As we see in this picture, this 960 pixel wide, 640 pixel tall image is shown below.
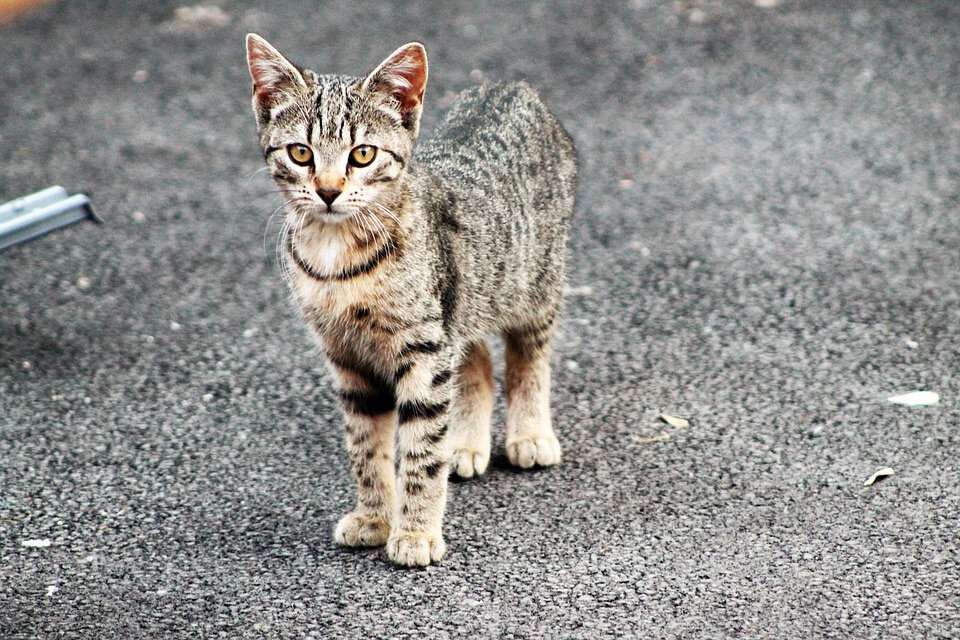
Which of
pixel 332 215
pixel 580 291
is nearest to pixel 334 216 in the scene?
pixel 332 215

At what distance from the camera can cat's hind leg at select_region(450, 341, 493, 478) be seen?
4957mm

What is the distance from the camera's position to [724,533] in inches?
176

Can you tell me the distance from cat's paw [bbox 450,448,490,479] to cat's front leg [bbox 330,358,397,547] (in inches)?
16.4

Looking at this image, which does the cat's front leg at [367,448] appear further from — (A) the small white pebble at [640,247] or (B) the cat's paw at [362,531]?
(A) the small white pebble at [640,247]

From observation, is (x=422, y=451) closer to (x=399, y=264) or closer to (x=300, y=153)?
(x=399, y=264)

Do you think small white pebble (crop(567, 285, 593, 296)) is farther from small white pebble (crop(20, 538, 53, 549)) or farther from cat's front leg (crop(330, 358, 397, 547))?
small white pebble (crop(20, 538, 53, 549))

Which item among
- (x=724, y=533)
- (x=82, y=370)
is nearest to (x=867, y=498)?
(x=724, y=533)

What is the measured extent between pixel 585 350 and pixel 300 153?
A: 2.17 metres

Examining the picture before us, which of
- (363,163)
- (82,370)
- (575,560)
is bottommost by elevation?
(82,370)

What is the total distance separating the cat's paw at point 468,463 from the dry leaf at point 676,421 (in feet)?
2.62

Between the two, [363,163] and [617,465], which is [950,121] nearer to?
[617,465]

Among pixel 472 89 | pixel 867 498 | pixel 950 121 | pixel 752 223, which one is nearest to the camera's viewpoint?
pixel 867 498

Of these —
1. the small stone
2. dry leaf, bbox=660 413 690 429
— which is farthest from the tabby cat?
the small stone

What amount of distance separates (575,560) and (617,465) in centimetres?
70
